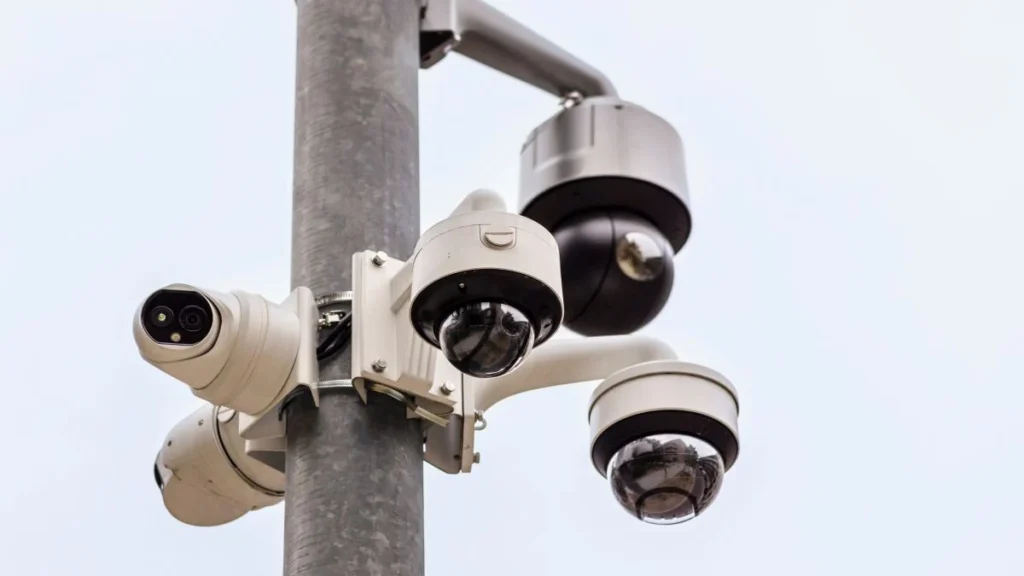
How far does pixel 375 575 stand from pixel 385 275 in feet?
1.68

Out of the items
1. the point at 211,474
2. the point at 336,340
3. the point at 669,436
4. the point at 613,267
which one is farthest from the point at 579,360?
the point at 211,474

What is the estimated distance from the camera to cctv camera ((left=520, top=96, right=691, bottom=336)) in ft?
12.2

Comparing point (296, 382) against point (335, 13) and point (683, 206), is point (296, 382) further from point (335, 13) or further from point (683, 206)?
point (683, 206)

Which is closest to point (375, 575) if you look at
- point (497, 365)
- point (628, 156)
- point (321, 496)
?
point (321, 496)

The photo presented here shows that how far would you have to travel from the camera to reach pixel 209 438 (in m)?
3.25

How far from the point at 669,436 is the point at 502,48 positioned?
109 centimetres

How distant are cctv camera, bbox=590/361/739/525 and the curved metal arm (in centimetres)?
12

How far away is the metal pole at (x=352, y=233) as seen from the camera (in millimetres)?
2670

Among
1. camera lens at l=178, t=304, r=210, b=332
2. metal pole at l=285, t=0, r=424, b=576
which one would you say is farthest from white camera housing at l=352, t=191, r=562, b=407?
camera lens at l=178, t=304, r=210, b=332

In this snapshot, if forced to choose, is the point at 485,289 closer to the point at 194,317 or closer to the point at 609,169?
the point at 194,317

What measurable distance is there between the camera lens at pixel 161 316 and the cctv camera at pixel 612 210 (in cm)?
119

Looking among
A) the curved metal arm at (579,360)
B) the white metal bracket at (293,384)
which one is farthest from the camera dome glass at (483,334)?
the curved metal arm at (579,360)

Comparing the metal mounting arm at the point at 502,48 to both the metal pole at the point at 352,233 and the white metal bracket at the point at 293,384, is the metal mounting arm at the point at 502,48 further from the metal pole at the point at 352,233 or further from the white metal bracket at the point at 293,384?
the white metal bracket at the point at 293,384

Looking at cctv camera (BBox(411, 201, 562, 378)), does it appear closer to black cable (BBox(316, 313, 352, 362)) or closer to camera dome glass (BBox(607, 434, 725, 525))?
black cable (BBox(316, 313, 352, 362))
